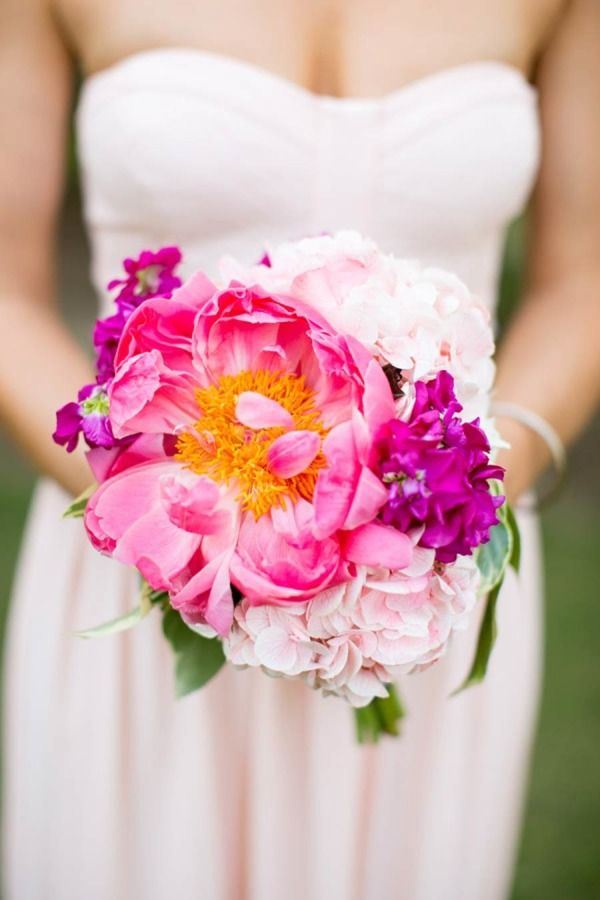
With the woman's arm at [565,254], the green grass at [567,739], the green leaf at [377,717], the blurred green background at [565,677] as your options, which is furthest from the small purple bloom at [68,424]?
the green grass at [567,739]

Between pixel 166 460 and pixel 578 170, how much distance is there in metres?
0.86

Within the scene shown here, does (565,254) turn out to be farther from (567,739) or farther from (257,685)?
(567,739)

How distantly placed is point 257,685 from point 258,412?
2.18 feet

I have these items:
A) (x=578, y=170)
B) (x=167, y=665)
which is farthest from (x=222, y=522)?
(x=578, y=170)

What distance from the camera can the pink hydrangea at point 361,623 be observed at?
0.77m

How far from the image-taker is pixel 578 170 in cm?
139

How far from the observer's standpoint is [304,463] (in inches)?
29.4

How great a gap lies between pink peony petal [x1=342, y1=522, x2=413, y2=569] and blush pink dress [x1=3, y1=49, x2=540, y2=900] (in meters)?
0.60

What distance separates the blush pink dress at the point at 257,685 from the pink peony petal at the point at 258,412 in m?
0.63

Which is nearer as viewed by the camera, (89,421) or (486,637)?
(89,421)

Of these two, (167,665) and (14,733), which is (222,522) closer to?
(167,665)

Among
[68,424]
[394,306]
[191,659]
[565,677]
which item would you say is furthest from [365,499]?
[565,677]

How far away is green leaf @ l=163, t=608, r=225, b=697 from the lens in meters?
1.04

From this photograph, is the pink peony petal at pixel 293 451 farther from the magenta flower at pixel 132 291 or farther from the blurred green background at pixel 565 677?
the blurred green background at pixel 565 677
